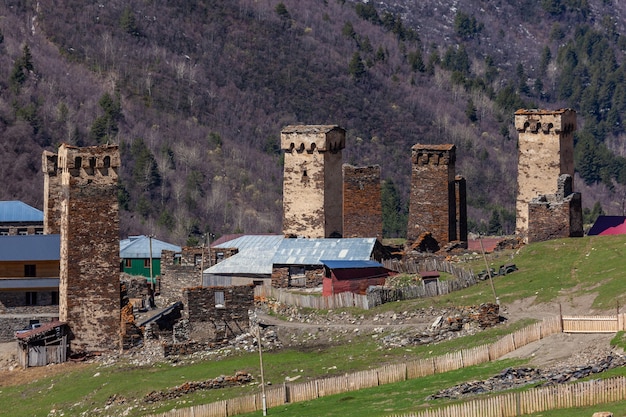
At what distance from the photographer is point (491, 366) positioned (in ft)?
204

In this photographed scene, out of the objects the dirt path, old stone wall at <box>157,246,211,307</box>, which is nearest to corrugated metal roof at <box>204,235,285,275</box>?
old stone wall at <box>157,246,211,307</box>

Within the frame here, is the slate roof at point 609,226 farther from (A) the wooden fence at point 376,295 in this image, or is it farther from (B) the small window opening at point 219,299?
(B) the small window opening at point 219,299

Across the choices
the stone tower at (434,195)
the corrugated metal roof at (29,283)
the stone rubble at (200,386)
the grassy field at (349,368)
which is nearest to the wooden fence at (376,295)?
the grassy field at (349,368)

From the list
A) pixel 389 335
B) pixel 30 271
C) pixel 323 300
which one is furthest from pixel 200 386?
pixel 30 271

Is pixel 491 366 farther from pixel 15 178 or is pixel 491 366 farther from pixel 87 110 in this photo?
pixel 87 110

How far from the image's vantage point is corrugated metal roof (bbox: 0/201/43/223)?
11747 cm

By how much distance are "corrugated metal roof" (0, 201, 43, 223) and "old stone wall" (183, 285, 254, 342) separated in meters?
40.7

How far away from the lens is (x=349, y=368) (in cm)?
6744

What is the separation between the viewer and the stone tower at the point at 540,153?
324 feet

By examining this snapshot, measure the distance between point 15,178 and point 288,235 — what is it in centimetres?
7946

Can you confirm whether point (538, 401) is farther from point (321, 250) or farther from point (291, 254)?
point (291, 254)

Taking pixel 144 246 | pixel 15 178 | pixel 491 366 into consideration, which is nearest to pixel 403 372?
pixel 491 366

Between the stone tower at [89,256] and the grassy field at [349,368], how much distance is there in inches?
120

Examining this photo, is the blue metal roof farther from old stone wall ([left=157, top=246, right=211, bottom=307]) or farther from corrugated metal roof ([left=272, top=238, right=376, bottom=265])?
old stone wall ([left=157, top=246, right=211, bottom=307])
